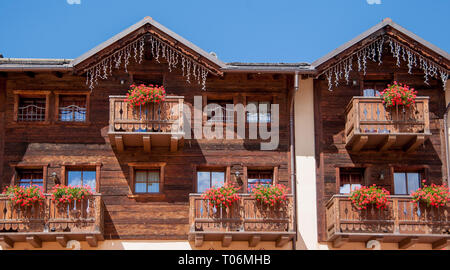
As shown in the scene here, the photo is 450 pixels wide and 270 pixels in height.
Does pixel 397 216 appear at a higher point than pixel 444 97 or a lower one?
lower

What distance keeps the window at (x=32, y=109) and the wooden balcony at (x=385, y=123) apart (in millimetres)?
9620

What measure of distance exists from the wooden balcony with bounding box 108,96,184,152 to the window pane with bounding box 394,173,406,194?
269 inches

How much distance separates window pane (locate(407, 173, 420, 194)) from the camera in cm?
2838

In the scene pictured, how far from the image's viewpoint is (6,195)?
26.2m

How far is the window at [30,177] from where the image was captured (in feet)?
91.8

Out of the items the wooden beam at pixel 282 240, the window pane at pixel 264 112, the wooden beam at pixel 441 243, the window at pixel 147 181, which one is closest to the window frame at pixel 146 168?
the window at pixel 147 181

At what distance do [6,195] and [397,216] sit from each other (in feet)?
37.1

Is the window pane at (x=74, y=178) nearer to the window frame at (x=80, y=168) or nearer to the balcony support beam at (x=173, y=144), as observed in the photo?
the window frame at (x=80, y=168)

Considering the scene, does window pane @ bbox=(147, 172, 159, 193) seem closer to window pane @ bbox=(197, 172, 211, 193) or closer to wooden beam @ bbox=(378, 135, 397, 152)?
window pane @ bbox=(197, 172, 211, 193)

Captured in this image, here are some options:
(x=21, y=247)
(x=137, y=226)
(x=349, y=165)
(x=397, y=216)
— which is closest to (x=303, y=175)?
(x=349, y=165)

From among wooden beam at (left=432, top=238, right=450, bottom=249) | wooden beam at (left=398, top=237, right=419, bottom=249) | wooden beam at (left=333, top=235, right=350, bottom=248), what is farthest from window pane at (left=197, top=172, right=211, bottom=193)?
wooden beam at (left=432, top=238, right=450, bottom=249)

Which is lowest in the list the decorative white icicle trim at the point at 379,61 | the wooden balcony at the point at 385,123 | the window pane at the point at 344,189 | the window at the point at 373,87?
the window pane at the point at 344,189

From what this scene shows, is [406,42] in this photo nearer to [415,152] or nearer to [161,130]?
[415,152]

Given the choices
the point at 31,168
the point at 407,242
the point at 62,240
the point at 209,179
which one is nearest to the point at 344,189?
the point at 407,242
